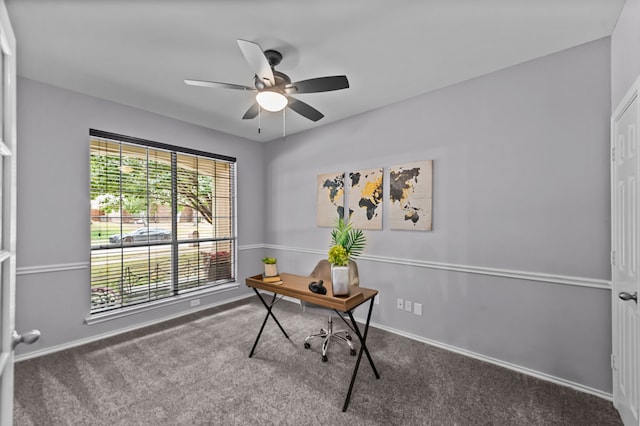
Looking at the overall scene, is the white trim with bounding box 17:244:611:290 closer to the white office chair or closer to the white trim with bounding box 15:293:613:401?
the white office chair

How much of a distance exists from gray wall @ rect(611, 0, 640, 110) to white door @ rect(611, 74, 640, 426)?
0.14 m

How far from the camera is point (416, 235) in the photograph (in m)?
2.98

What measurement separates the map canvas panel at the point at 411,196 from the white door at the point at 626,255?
1314 millimetres

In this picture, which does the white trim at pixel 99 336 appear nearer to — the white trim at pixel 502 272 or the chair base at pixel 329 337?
the chair base at pixel 329 337

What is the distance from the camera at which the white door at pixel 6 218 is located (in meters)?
0.86

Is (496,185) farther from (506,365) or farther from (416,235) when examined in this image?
(506,365)

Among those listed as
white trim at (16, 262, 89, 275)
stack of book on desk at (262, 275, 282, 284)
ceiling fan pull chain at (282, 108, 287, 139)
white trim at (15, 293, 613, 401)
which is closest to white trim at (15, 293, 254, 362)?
white trim at (15, 293, 613, 401)

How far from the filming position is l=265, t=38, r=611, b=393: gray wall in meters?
2.07

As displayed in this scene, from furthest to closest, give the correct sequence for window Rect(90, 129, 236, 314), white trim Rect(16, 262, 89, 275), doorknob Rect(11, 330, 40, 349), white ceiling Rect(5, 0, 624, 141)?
window Rect(90, 129, 236, 314) < white trim Rect(16, 262, 89, 275) < white ceiling Rect(5, 0, 624, 141) < doorknob Rect(11, 330, 40, 349)

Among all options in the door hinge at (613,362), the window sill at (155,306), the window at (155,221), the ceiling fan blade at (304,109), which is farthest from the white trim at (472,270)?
the ceiling fan blade at (304,109)

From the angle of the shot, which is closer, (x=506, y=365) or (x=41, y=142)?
Result: (x=506, y=365)

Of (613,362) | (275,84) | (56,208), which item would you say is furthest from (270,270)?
(613,362)

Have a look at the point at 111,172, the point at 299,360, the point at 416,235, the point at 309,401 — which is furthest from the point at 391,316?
the point at 111,172

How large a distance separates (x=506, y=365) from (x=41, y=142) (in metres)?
4.74
